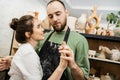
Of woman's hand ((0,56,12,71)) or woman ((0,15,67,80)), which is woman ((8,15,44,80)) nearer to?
woman ((0,15,67,80))

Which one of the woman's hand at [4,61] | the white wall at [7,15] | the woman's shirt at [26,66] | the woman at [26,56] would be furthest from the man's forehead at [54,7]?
the white wall at [7,15]

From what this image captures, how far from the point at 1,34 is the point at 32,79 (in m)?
1.96

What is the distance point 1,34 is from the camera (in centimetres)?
300

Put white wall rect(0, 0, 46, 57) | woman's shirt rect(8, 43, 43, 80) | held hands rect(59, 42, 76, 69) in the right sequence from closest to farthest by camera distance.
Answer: held hands rect(59, 42, 76, 69)
woman's shirt rect(8, 43, 43, 80)
white wall rect(0, 0, 46, 57)

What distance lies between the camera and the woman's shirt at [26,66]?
127 cm

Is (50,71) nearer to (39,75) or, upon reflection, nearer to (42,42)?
(39,75)

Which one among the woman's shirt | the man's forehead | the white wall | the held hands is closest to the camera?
the held hands

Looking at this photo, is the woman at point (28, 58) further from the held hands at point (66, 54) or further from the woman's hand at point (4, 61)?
the woman's hand at point (4, 61)

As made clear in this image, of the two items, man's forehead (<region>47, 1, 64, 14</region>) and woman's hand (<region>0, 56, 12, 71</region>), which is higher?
man's forehead (<region>47, 1, 64, 14</region>)

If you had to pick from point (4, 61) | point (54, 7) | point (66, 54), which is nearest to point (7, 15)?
point (4, 61)

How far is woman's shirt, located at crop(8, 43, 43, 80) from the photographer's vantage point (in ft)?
4.17

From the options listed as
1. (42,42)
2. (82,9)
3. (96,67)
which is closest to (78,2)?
(82,9)

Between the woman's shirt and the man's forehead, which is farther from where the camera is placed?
the man's forehead

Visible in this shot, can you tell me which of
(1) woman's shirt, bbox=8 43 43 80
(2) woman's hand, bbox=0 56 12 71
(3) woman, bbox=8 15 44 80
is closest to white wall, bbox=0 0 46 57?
(2) woman's hand, bbox=0 56 12 71
